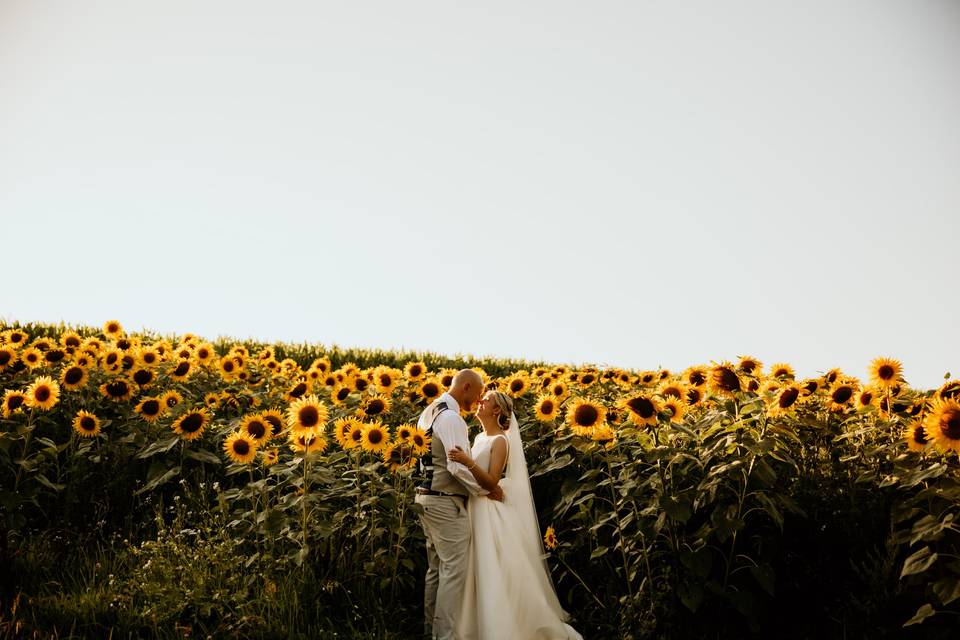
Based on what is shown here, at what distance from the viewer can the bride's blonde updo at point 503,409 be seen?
6301mm

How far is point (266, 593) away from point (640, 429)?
122 inches

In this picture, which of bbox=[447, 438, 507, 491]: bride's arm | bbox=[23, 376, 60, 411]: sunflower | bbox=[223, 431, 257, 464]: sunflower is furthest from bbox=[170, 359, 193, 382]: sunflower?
bbox=[447, 438, 507, 491]: bride's arm

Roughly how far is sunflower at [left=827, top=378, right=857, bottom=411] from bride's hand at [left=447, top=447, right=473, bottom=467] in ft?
10.1

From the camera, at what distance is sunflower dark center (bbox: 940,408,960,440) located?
4660 millimetres

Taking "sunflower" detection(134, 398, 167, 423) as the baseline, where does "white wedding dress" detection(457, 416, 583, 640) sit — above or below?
below

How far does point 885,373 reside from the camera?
6035 millimetres

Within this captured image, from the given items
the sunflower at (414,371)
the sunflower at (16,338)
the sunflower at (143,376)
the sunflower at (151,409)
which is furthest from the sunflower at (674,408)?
the sunflower at (16,338)

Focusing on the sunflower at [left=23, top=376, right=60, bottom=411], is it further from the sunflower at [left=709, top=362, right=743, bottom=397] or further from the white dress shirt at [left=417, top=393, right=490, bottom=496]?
the sunflower at [left=709, top=362, right=743, bottom=397]

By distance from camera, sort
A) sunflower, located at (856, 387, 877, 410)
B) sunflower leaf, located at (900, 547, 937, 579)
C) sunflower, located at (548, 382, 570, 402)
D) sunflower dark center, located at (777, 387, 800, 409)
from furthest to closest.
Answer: sunflower, located at (548, 382, 570, 402) → sunflower, located at (856, 387, 877, 410) → sunflower dark center, located at (777, 387, 800, 409) → sunflower leaf, located at (900, 547, 937, 579)

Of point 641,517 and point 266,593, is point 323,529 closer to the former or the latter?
point 266,593

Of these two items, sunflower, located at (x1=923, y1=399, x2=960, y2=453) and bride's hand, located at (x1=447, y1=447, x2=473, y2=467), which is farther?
bride's hand, located at (x1=447, y1=447, x2=473, y2=467)

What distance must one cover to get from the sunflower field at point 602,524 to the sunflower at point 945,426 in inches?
0.4

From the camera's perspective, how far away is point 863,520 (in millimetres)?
5801

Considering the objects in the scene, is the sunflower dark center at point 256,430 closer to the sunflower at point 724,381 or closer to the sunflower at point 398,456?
the sunflower at point 398,456
